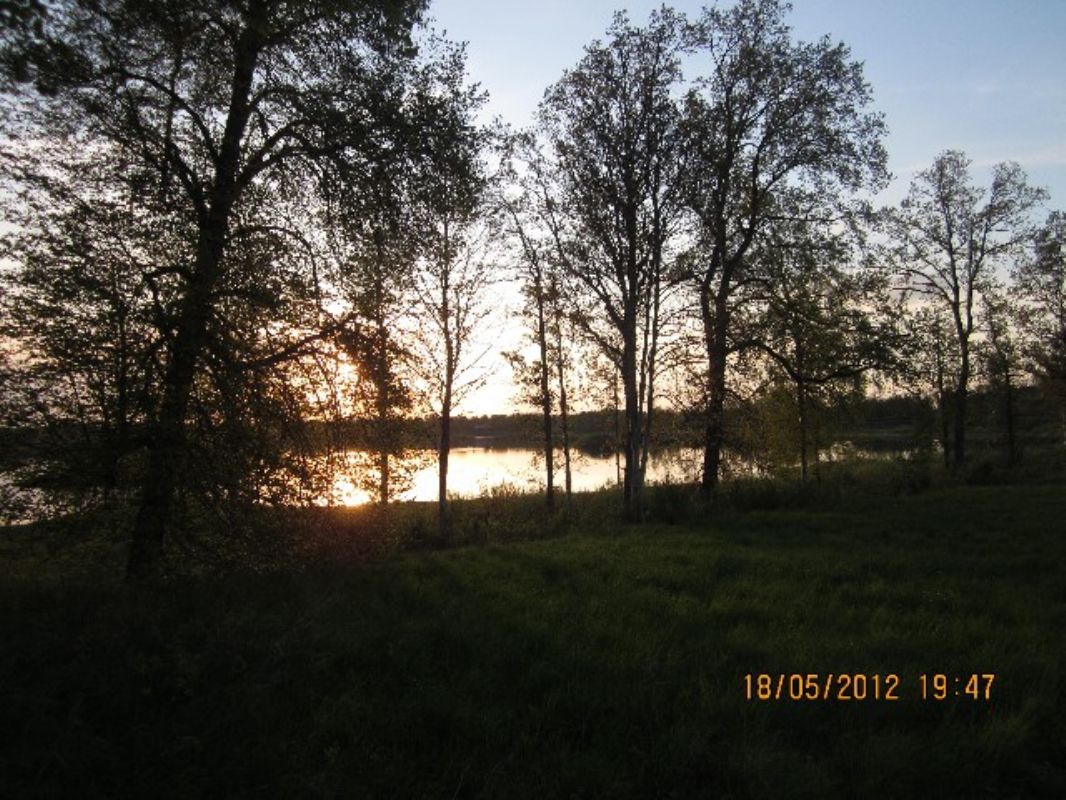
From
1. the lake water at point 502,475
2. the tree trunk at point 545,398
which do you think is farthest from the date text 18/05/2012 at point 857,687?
the tree trunk at point 545,398

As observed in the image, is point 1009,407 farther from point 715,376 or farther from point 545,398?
point 545,398

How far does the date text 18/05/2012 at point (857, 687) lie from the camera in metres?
4.96

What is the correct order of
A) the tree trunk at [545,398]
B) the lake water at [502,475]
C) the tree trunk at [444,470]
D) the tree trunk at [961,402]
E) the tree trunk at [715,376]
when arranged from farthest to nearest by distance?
the tree trunk at [961,402] → the tree trunk at [545,398] → the tree trunk at [715,376] → the tree trunk at [444,470] → the lake water at [502,475]

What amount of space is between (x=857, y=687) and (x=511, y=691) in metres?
2.90

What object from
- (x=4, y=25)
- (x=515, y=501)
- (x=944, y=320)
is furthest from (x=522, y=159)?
(x=944, y=320)

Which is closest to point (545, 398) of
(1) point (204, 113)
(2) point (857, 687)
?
(1) point (204, 113)

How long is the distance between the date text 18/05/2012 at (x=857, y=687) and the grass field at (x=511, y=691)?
0.30 feet

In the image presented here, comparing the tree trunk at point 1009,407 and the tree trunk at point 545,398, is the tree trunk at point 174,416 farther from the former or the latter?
the tree trunk at point 1009,407

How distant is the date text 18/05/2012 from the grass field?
9 cm

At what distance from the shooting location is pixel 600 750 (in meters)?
4.09

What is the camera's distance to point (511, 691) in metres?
4.84

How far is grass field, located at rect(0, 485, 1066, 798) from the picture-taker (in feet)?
12.0

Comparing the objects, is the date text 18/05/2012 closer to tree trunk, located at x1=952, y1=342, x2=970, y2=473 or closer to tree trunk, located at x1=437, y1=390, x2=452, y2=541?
tree trunk, located at x1=437, y1=390, x2=452, y2=541

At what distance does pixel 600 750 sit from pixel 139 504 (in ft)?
18.9
